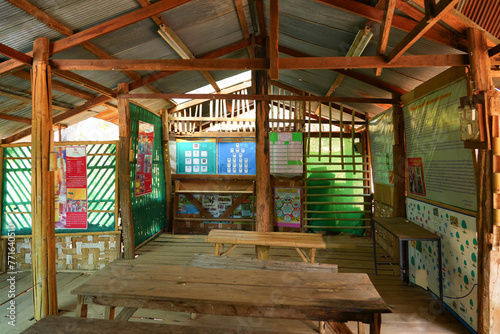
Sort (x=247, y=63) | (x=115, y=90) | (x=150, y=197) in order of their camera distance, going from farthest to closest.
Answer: (x=150, y=197)
(x=115, y=90)
(x=247, y=63)

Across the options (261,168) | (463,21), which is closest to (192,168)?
(261,168)

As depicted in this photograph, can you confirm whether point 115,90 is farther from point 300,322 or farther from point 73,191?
point 300,322

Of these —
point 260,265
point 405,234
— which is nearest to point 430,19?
point 405,234

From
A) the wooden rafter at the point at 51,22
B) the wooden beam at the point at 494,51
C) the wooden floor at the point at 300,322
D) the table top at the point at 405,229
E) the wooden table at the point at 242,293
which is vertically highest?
the wooden rafter at the point at 51,22

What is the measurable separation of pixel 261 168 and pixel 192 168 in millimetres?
2606

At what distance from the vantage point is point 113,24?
11.6ft

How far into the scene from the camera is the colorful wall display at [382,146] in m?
5.41

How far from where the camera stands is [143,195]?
6.30 m

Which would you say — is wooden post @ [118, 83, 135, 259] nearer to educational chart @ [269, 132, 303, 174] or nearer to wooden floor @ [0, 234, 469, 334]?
wooden floor @ [0, 234, 469, 334]

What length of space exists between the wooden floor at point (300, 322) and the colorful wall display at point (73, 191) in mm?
907

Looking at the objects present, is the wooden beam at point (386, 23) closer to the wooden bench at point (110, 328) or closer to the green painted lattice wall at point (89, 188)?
the wooden bench at point (110, 328)

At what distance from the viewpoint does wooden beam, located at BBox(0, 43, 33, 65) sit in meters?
3.08

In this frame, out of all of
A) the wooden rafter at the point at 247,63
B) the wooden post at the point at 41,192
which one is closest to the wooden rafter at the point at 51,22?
the wooden post at the point at 41,192

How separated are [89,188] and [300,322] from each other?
4287 millimetres
